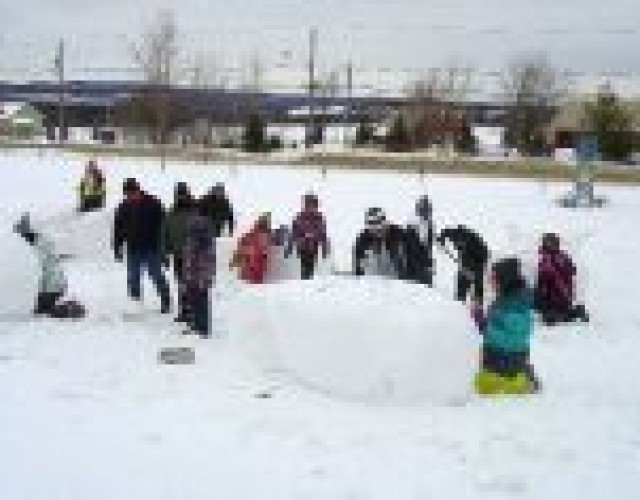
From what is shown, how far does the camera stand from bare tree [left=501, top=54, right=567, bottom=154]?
6581 centimetres

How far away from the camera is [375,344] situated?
8414mm

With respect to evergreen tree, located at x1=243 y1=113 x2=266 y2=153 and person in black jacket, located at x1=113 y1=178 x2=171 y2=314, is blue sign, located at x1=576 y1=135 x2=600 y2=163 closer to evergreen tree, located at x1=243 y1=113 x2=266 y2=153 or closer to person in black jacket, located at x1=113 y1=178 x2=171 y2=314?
person in black jacket, located at x1=113 y1=178 x2=171 y2=314

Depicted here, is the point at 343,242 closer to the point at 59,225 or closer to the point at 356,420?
the point at 59,225

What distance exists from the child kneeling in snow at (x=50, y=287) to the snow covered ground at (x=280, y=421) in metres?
0.24

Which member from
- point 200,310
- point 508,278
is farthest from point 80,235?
point 508,278

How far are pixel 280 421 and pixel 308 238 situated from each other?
19.9 feet

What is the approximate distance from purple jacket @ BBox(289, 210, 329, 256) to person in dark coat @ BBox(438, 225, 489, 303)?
1.88 metres

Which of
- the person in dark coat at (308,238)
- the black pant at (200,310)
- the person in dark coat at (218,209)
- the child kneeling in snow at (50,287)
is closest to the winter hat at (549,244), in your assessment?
the person in dark coat at (308,238)

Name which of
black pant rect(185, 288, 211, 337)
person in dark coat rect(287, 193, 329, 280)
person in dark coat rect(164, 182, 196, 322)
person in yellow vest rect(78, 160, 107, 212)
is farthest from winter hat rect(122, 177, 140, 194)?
person in yellow vest rect(78, 160, 107, 212)

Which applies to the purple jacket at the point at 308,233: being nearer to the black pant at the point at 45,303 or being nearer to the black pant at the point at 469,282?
the black pant at the point at 469,282

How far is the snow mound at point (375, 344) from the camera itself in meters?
8.38

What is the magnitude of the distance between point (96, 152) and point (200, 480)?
128ft

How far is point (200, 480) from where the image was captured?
21.8 ft

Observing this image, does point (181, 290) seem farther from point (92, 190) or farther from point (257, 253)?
point (92, 190)
